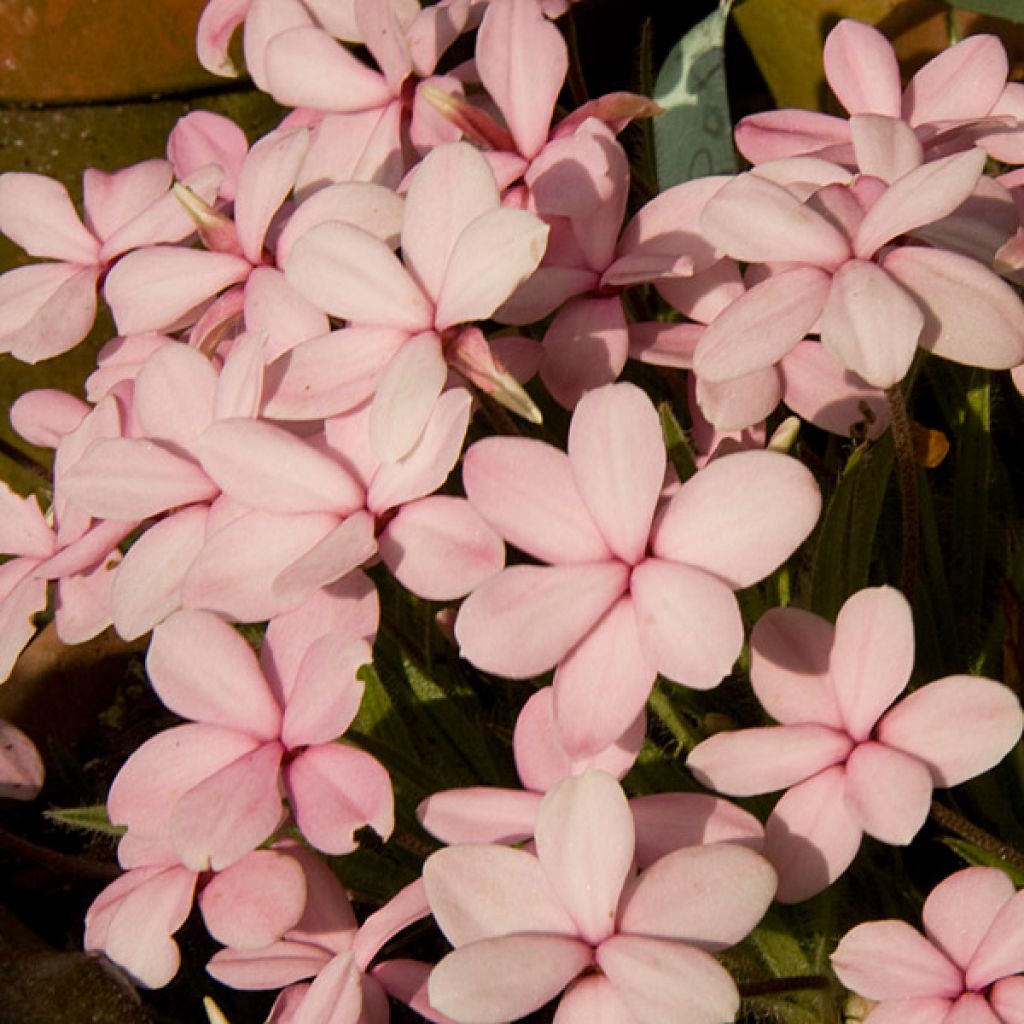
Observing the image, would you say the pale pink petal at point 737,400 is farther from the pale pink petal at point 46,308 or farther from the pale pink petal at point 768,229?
the pale pink petal at point 46,308

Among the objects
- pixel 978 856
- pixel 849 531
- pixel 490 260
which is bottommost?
pixel 978 856

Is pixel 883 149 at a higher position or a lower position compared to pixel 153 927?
higher

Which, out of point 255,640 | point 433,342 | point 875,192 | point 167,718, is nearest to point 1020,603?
point 875,192

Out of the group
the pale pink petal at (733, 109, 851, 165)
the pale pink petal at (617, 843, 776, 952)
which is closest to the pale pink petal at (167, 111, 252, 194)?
the pale pink petal at (733, 109, 851, 165)

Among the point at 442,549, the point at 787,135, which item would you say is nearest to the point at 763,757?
the point at 442,549

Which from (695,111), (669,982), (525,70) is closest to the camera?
(669,982)

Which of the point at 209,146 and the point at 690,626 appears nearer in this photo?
the point at 690,626

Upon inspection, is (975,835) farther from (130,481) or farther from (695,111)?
(695,111)
